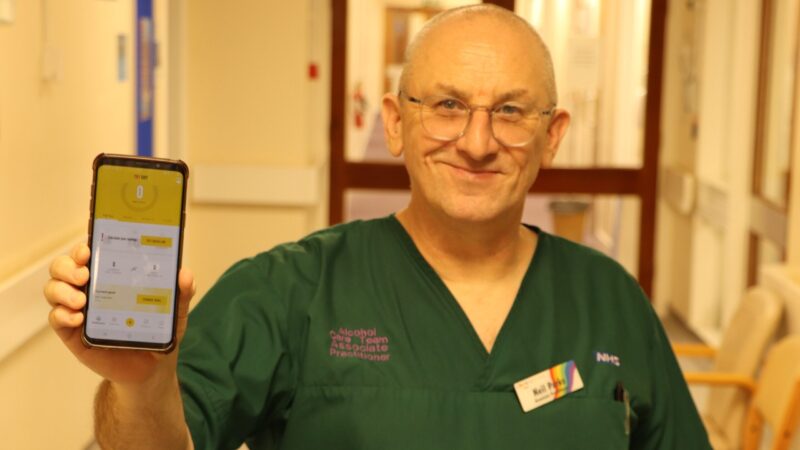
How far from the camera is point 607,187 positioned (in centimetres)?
682

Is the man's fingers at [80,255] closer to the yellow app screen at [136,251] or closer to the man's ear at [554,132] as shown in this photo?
the yellow app screen at [136,251]

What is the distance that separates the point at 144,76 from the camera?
5332mm

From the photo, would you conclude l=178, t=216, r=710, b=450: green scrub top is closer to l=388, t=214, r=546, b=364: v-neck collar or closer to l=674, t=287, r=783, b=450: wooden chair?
l=388, t=214, r=546, b=364: v-neck collar

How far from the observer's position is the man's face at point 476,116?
1.84 m

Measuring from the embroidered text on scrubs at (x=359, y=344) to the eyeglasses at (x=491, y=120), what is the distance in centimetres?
32

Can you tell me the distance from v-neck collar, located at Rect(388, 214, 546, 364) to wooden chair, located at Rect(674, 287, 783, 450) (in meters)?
1.88

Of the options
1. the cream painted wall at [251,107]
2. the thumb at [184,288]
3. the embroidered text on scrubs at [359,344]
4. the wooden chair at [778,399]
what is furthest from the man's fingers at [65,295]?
the cream painted wall at [251,107]

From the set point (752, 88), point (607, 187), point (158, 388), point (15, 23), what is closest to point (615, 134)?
point (607, 187)

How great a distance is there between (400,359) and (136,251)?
0.57m

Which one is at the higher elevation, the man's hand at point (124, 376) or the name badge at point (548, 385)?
the man's hand at point (124, 376)

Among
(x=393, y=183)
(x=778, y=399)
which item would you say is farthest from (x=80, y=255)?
(x=393, y=183)

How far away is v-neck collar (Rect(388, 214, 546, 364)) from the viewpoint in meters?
1.87

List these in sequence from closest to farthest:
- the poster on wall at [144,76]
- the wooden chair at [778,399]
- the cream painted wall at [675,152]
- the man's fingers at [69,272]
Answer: the man's fingers at [69,272] < the wooden chair at [778,399] < the poster on wall at [144,76] < the cream painted wall at [675,152]

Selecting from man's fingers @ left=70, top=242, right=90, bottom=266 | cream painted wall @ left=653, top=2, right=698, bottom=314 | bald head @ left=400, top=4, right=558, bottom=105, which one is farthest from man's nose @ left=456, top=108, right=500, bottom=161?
cream painted wall @ left=653, top=2, right=698, bottom=314
